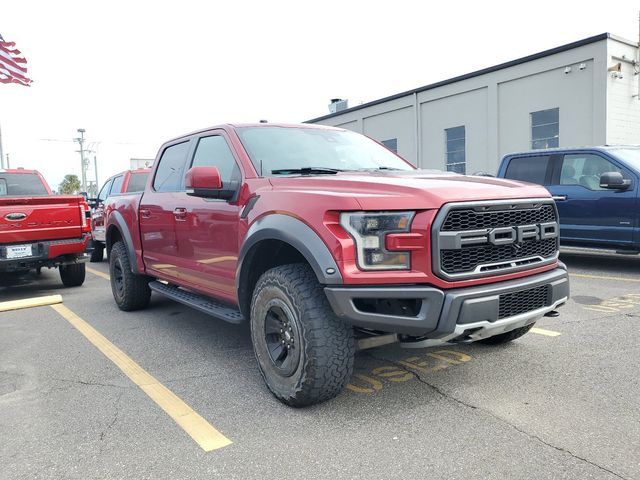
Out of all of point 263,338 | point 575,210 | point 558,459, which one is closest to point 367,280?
point 263,338

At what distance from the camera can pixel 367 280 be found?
2.78 m

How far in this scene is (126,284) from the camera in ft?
19.5

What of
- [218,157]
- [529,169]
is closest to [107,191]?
[218,157]

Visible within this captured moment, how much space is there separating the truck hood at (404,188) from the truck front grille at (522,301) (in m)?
0.56

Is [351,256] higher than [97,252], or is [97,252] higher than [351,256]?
[351,256]

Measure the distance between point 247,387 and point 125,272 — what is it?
9.73 feet

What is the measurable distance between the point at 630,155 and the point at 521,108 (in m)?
10.6

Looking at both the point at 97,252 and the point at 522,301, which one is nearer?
the point at 522,301

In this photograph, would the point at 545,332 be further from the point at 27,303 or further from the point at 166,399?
the point at 27,303

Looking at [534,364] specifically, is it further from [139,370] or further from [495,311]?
[139,370]

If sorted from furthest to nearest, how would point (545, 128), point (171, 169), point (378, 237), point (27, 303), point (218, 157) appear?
1. point (545, 128)
2. point (27, 303)
3. point (171, 169)
4. point (218, 157)
5. point (378, 237)

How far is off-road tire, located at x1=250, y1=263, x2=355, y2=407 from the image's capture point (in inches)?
115

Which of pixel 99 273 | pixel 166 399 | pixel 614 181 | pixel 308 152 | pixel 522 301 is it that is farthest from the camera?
pixel 99 273

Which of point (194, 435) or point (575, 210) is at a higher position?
point (575, 210)
